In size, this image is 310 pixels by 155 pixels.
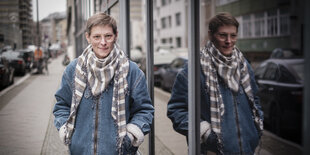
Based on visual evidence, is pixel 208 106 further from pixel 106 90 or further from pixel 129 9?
pixel 129 9

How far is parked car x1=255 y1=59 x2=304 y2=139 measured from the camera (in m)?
1.51

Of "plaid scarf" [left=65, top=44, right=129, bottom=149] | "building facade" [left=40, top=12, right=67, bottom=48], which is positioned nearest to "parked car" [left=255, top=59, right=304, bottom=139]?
"plaid scarf" [left=65, top=44, right=129, bottom=149]

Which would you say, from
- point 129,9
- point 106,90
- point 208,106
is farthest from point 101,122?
point 129,9

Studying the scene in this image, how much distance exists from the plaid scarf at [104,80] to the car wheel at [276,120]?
2.98 feet

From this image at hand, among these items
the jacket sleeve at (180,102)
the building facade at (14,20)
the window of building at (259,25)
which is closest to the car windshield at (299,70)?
the window of building at (259,25)

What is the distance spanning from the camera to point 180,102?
8.33ft

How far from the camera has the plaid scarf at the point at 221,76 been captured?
6.99 feet

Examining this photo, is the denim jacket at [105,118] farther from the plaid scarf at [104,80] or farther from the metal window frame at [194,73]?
the metal window frame at [194,73]

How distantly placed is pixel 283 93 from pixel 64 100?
137cm

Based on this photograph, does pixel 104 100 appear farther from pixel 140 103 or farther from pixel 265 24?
pixel 265 24

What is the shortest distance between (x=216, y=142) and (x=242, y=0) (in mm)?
824

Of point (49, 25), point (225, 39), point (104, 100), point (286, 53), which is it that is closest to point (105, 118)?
point (104, 100)

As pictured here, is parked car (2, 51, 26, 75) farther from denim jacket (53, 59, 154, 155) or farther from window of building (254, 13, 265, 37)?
window of building (254, 13, 265, 37)

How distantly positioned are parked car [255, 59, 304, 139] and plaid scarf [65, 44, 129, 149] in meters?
0.83
